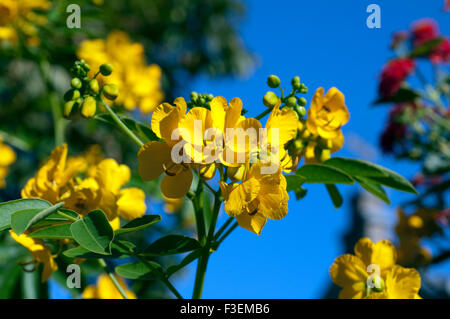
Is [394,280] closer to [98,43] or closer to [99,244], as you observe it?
[99,244]

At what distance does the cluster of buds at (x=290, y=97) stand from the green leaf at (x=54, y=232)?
418 millimetres

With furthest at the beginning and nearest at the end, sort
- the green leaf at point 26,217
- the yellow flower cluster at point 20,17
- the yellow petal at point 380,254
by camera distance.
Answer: the yellow flower cluster at point 20,17 < the yellow petal at point 380,254 < the green leaf at point 26,217

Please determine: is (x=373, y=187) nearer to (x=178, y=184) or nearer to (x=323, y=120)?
(x=323, y=120)

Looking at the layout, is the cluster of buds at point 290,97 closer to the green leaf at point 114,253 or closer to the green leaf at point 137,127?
the green leaf at point 137,127

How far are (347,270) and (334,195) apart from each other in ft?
0.54

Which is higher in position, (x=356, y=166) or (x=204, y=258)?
(x=356, y=166)

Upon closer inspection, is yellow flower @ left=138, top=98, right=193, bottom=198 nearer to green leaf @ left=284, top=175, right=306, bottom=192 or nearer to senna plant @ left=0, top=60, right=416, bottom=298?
senna plant @ left=0, top=60, right=416, bottom=298

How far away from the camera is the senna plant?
0.76 m

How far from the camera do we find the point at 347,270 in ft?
3.33

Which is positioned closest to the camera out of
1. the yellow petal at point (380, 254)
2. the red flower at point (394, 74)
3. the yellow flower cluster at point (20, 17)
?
the yellow petal at point (380, 254)

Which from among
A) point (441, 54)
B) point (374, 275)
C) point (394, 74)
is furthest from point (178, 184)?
point (441, 54)

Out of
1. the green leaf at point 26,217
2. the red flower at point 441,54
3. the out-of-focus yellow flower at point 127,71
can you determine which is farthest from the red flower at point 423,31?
the green leaf at point 26,217

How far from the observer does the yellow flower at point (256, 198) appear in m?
0.75

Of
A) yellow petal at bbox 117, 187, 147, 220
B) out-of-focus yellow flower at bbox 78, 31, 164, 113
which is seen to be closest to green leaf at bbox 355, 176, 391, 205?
yellow petal at bbox 117, 187, 147, 220
